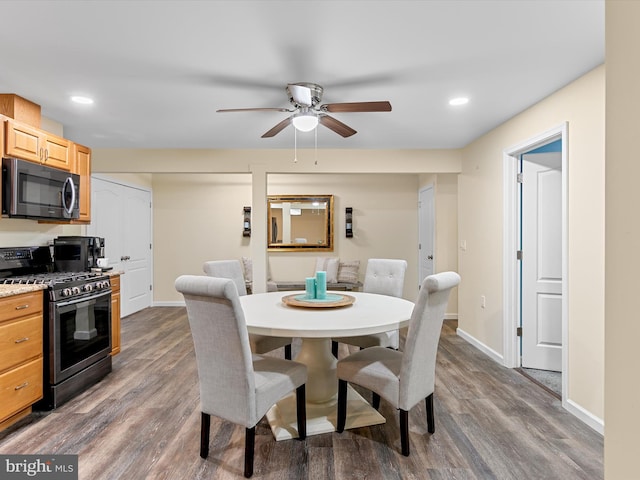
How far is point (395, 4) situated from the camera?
159 centimetres

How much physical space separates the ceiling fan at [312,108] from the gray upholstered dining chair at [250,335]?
1.31m

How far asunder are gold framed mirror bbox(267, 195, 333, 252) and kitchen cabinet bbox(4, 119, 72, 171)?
9.68ft

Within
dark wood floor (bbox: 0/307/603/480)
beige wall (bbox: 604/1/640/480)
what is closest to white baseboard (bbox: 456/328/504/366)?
dark wood floor (bbox: 0/307/603/480)

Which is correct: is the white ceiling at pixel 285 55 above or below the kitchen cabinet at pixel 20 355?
above

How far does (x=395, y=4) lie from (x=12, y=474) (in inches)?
119

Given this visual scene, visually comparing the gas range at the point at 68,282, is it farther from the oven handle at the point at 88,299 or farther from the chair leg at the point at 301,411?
the chair leg at the point at 301,411

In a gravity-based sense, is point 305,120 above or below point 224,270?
above

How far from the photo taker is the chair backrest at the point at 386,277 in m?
3.17

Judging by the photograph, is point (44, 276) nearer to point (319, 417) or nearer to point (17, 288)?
point (17, 288)

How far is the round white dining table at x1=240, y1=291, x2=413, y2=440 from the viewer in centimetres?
183

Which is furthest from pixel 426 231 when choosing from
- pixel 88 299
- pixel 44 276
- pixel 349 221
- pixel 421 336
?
pixel 44 276

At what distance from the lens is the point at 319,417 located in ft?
7.30

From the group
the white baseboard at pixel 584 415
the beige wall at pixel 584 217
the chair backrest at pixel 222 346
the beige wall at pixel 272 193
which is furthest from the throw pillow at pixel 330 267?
the chair backrest at pixel 222 346

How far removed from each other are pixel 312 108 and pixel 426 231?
3.35 metres
